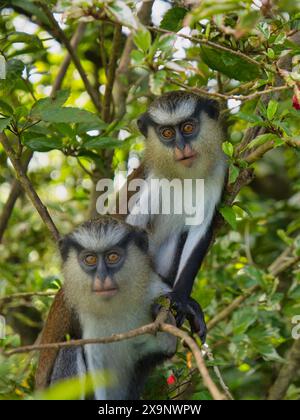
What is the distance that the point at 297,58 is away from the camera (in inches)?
142

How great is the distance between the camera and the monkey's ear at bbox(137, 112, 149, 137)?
5621 millimetres

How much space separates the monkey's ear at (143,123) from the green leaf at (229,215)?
130 cm

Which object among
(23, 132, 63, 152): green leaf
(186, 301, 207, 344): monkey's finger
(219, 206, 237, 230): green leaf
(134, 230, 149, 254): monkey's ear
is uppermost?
(23, 132, 63, 152): green leaf

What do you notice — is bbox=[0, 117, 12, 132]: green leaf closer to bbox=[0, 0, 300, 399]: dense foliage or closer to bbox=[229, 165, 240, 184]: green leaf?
bbox=[0, 0, 300, 399]: dense foliage

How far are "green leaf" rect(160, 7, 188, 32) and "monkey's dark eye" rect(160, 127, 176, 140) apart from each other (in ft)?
3.41

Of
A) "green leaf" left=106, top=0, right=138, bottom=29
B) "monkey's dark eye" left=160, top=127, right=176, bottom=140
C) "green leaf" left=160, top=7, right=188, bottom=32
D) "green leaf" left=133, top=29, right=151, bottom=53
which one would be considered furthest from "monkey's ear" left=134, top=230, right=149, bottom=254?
"green leaf" left=106, top=0, right=138, bottom=29

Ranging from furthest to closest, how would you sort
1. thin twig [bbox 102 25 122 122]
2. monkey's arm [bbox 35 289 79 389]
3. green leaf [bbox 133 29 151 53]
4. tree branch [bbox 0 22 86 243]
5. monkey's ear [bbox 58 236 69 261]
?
1. tree branch [bbox 0 22 86 243]
2. thin twig [bbox 102 25 122 122]
3. monkey's arm [bbox 35 289 79 389]
4. monkey's ear [bbox 58 236 69 261]
5. green leaf [bbox 133 29 151 53]

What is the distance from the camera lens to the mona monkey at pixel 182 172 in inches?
201

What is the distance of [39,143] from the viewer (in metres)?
4.53

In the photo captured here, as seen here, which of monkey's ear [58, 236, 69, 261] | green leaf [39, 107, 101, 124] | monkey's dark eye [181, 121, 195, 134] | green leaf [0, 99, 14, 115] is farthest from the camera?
monkey's dark eye [181, 121, 195, 134]

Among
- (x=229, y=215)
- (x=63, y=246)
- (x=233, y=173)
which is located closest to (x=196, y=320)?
(x=229, y=215)

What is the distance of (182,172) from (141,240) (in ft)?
2.13

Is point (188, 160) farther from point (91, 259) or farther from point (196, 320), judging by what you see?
point (196, 320)
